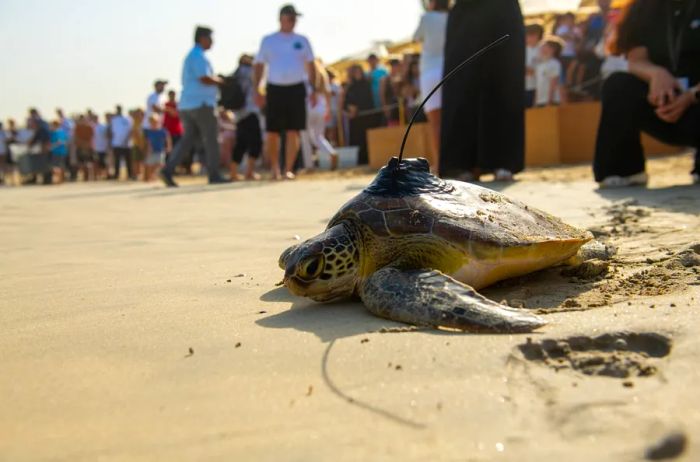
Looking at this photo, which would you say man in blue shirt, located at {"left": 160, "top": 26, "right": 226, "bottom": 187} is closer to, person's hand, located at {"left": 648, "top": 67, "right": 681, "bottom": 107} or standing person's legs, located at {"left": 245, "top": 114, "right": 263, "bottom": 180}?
standing person's legs, located at {"left": 245, "top": 114, "right": 263, "bottom": 180}

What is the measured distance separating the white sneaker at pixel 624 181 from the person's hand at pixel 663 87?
0.62m

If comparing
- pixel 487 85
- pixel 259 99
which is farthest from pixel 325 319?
pixel 259 99

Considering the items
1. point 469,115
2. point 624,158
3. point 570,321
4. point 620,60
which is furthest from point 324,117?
point 570,321

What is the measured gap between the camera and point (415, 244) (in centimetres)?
215

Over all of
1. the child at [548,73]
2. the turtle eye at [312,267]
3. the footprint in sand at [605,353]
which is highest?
the child at [548,73]

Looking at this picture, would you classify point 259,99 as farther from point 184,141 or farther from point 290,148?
point 184,141

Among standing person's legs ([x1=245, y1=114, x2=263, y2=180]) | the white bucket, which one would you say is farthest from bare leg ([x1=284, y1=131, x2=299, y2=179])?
the white bucket

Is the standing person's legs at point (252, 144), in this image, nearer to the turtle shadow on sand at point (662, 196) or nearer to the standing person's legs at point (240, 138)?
the standing person's legs at point (240, 138)

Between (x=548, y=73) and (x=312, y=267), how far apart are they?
855 centimetres

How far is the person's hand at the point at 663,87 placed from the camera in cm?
448

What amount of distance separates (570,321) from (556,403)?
1.70ft

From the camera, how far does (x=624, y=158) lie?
16.2 ft

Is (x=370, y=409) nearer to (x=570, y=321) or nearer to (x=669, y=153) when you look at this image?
(x=570, y=321)

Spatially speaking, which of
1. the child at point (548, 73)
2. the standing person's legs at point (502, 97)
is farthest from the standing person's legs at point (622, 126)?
the child at point (548, 73)
